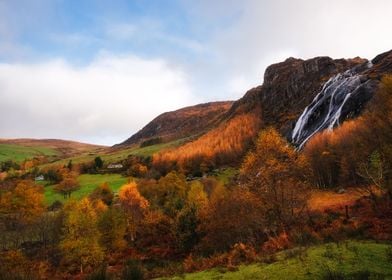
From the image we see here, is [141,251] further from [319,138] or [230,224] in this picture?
[319,138]

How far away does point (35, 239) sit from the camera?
9656 centimetres

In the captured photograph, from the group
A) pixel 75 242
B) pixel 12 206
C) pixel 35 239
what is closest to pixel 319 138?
pixel 75 242

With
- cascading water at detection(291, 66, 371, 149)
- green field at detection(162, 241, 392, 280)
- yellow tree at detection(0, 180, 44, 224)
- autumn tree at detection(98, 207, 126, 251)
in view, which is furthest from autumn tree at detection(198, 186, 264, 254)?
yellow tree at detection(0, 180, 44, 224)

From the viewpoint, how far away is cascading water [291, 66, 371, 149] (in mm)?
104206

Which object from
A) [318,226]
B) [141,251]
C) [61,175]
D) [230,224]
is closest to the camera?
[318,226]

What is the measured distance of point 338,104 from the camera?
112 meters

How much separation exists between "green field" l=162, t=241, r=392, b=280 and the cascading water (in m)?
82.1

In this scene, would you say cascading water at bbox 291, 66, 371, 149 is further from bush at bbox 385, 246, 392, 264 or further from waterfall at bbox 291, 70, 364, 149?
bush at bbox 385, 246, 392, 264

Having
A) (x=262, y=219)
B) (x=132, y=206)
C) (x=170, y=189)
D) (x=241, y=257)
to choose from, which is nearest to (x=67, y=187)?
(x=170, y=189)

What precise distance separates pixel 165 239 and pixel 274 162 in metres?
46.1

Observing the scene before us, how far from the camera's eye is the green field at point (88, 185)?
14048 centimetres

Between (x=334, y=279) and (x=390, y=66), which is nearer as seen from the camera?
(x=334, y=279)

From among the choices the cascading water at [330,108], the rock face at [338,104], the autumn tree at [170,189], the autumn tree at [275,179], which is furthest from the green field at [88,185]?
the autumn tree at [275,179]

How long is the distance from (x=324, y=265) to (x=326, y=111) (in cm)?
10353
